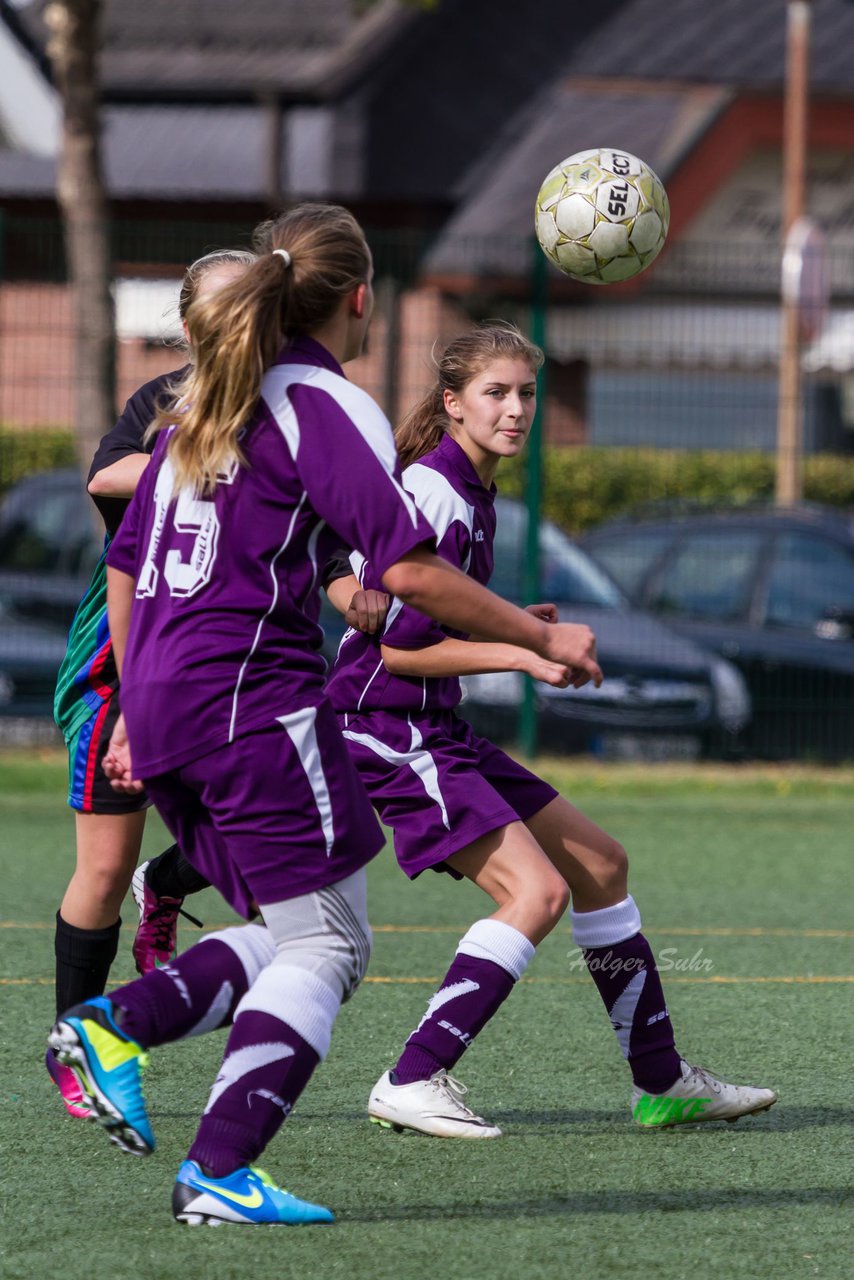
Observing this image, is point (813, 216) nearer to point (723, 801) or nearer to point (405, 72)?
point (405, 72)

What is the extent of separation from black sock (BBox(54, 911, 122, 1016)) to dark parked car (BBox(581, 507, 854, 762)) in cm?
681

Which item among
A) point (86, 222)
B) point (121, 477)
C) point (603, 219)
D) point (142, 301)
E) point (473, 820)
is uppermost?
point (86, 222)

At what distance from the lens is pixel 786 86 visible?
24.0 meters

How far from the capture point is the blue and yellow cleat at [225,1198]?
3.43 meters

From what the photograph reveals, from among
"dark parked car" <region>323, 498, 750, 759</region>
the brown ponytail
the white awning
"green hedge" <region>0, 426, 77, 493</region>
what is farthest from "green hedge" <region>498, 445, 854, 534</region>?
the brown ponytail

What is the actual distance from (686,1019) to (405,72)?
21261 millimetres

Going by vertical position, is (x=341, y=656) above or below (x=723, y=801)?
above

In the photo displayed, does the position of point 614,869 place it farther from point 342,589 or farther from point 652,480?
point 652,480

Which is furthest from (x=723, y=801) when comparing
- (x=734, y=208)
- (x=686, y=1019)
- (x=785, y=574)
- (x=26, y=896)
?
(x=734, y=208)

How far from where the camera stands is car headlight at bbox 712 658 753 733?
36.1ft

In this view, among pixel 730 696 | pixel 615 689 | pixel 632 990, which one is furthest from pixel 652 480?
pixel 632 990

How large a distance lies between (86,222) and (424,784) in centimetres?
879

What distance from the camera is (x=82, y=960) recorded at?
4578 mm

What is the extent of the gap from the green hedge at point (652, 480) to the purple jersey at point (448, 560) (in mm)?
7227
